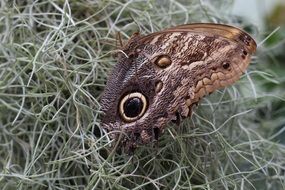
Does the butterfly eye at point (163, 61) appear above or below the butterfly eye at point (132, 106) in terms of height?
above

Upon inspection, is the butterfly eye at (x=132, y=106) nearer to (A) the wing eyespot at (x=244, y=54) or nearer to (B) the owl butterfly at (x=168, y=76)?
(B) the owl butterfly at (x=168, y=76)

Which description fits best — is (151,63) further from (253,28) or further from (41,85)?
(253,28)

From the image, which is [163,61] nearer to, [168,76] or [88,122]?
[168,76]

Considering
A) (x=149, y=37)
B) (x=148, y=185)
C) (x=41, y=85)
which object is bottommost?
(x=148, y=185)

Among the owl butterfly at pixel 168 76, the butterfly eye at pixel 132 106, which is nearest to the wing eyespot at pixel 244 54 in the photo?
the owl butterfly at pixel 168 76

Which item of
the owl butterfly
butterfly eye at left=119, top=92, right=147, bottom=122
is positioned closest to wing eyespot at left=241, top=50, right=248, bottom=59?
the owl butterfly

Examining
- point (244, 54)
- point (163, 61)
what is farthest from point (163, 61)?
point (244, 54)

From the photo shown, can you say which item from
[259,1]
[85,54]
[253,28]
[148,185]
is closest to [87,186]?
[148,185]
